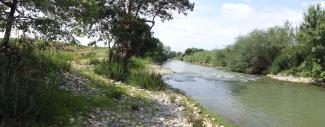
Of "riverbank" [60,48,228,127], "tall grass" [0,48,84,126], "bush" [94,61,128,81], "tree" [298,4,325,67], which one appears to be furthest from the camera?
"tree" [298,4,325,67]

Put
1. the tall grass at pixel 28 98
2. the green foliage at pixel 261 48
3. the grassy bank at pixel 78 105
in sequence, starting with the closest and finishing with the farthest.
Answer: the tall grass at pixel 28 98 → the grassy bank at pixel 78 105 → the green foliage at pixel 261 48

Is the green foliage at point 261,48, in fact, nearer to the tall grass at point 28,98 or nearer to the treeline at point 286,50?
the treeline at point 286,50

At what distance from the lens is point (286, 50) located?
56281 millimetres

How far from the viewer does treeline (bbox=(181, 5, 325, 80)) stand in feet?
146

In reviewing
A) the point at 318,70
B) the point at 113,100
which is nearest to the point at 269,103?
the point at 113,100

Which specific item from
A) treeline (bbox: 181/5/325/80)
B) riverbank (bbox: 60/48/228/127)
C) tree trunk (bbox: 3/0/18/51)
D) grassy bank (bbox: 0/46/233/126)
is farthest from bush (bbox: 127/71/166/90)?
treeline (bbox: 181/5/325/80)

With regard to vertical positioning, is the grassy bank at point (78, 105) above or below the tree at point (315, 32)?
below

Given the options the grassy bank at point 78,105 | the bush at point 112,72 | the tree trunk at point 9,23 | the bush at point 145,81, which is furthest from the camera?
the bush at point 112,72

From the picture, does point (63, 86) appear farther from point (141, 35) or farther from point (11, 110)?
point (141, 35)

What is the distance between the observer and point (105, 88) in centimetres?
1672

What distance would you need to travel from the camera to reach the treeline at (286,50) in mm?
44469

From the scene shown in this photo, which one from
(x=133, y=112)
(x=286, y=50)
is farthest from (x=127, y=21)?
(x=286, y=50)

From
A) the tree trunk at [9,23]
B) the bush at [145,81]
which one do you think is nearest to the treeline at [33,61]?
the tree trunk at [9,23]

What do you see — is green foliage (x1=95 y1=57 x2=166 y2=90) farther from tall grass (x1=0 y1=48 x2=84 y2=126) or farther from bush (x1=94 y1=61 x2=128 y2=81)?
tall grass (x1=0 y1=48 x2=84 y2=126)
